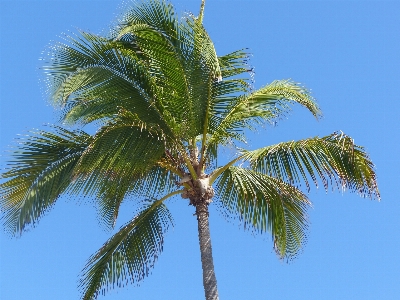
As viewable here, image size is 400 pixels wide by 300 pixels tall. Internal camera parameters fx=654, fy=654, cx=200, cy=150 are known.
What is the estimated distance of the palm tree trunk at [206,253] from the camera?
10133mm

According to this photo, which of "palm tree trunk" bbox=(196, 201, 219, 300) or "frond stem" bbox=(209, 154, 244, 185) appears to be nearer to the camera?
"palm tree trunk" bbox=(196, 201, 219, 300)

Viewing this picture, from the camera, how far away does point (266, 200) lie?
1100 cm

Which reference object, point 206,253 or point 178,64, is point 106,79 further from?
point 206,253

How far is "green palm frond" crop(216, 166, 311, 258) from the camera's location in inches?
434

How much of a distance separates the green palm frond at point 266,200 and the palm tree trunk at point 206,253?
710 millimetres

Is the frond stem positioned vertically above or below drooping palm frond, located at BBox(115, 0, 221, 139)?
below

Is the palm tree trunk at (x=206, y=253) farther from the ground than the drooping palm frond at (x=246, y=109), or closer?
closer

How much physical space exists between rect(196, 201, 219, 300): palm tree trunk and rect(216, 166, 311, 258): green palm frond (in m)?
0.71

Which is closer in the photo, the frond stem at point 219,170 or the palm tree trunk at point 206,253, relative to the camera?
the palm tree trunk at point 206,253

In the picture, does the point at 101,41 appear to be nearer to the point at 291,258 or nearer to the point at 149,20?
the point at 149,20

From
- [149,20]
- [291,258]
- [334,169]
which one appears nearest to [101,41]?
[149,20]

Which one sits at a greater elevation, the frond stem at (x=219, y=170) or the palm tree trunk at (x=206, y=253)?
the frond stem at (x=219, y=170)

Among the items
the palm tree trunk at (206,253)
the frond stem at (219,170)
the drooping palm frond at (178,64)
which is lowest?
the palm tree trunk at (206,253)

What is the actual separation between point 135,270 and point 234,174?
2.31 m
